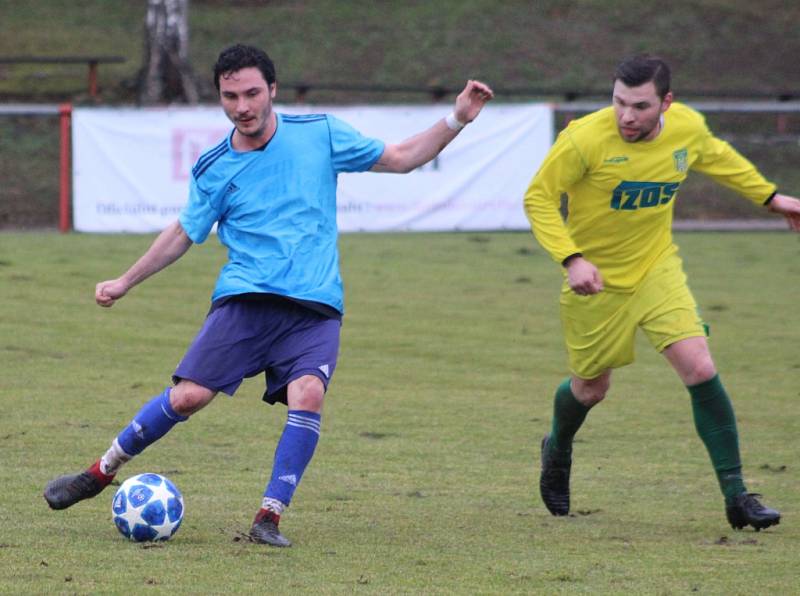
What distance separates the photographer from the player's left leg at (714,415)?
6.30 m

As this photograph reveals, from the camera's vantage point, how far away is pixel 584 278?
19.9ft

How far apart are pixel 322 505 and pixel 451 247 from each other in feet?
35.7

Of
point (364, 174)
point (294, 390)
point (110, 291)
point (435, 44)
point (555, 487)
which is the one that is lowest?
point (435, 44)

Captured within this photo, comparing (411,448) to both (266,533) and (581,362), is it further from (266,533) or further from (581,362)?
(266,533)

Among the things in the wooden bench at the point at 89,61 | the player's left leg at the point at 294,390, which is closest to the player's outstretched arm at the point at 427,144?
the player's left leg at the point at 294,390

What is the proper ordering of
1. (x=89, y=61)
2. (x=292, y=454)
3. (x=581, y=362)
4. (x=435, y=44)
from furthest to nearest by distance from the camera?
(x=435, y=44) → (x=89, y=61) → (x=581, y=362) → (x=292, y=454)

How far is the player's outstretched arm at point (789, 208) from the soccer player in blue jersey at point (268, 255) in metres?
1.50

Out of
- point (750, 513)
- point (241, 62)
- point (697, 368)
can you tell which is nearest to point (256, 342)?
point (241, 62)

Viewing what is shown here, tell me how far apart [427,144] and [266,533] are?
1675 millimetres

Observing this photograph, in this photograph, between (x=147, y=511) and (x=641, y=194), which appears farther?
(x=641, y=194)

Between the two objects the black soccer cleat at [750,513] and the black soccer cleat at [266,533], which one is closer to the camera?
the black soccer cleat at [266,533]

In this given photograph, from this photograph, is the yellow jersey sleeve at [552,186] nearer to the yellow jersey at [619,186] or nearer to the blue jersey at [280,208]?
the yellow jersey at [619,186]

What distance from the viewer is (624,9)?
32562mm

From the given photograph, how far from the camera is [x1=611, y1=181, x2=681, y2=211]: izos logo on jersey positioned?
21.2 ft
